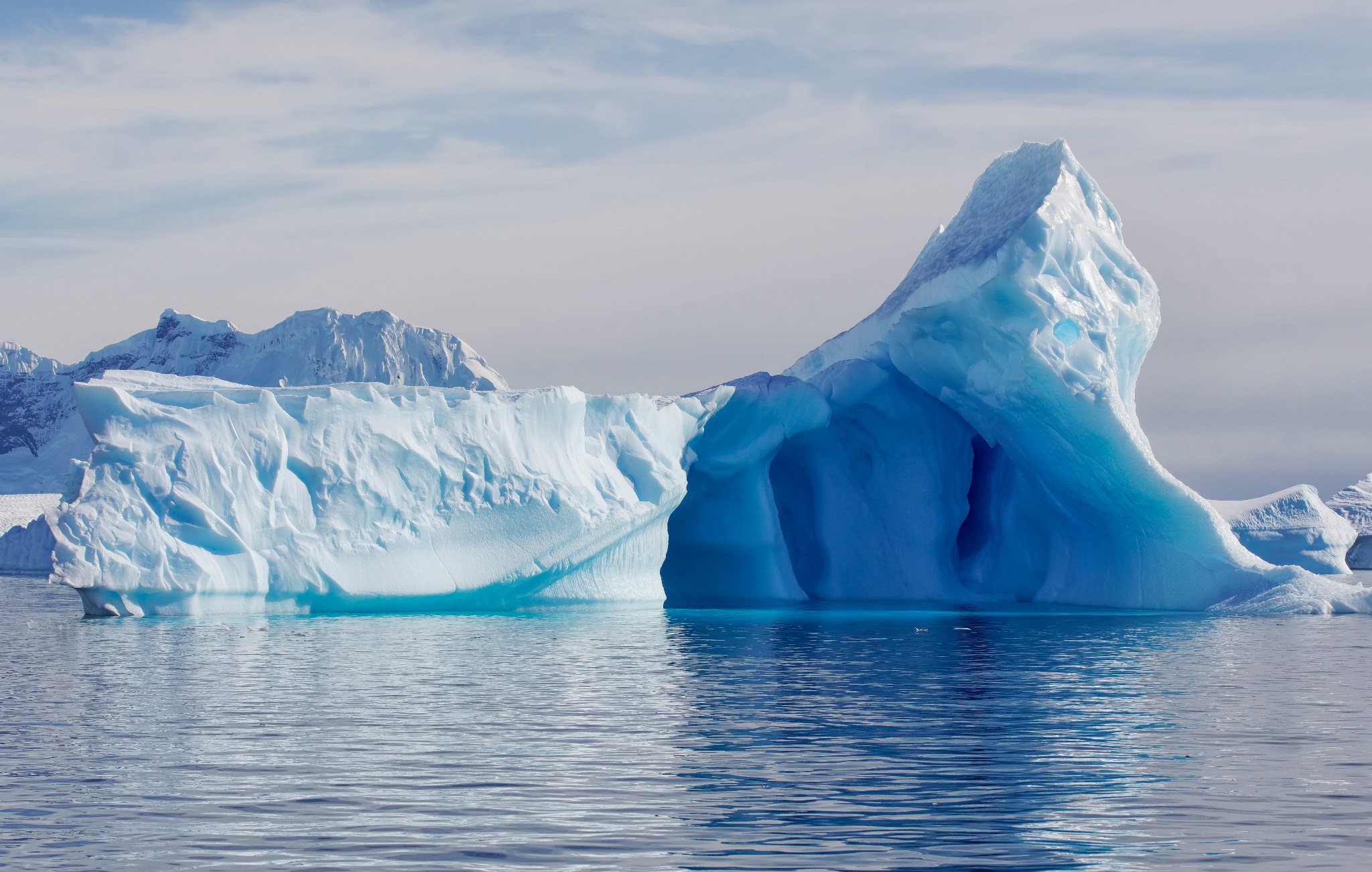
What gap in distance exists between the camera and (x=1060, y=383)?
19453 millimetres

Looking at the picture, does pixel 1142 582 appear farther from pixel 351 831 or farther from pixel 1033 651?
pixel 351 831

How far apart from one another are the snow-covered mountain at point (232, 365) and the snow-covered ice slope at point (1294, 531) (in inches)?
1385

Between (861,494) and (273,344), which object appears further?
(273,344)

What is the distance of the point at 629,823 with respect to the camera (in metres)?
6.18

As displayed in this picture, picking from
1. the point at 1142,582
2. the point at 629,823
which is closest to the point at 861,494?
the point at 1142,582

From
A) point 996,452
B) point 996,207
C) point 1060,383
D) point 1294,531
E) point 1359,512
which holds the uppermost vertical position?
point 996,207

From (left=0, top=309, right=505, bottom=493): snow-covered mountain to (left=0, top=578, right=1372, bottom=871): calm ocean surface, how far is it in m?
46.1

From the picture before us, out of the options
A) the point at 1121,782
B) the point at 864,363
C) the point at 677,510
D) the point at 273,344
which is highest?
the point at 273,344

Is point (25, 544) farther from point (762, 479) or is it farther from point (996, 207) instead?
point (996, 207)

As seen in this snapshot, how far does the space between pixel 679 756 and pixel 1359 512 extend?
39297 millimetres

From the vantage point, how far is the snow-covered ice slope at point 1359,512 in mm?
41344

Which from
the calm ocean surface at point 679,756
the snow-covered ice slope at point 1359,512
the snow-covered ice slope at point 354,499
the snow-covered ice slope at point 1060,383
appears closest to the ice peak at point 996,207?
the snow-covered ice slope at point 1060,383

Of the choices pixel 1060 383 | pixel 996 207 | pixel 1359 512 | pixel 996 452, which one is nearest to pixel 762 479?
pixel 996 452

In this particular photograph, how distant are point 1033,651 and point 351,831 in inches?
385
